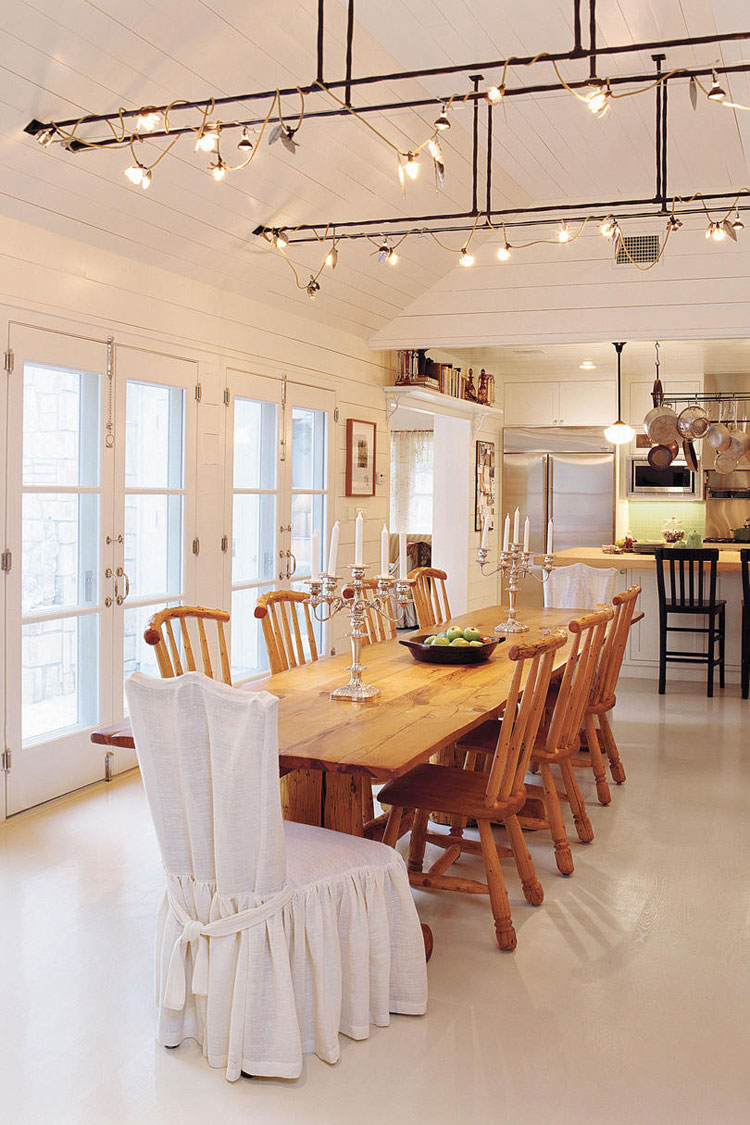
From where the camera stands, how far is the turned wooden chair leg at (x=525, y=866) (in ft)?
10.6

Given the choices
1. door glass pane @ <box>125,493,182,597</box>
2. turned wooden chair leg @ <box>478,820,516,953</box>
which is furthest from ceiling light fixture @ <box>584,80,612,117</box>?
door glass pane @ <box>125,493,182,597</box>

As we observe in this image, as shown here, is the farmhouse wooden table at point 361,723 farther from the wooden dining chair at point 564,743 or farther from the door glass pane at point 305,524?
the door glass pane at point 305,524

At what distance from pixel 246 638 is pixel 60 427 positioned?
1.94 m

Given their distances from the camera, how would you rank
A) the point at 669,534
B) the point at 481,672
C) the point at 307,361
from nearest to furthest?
the point at 481,672, the point at 307,361, the point at 669,534

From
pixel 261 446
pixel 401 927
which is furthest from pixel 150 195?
pixel 401 927

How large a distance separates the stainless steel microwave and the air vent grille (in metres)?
3.70

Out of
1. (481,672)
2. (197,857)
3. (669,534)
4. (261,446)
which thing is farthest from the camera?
(669,534)

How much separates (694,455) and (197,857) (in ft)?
26.9

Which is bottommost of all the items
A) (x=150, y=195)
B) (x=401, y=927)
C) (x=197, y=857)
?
(x=401, y=927)

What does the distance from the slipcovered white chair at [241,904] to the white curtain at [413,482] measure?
8.59m

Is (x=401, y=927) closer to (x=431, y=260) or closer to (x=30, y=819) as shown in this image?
(x=30, y=819)

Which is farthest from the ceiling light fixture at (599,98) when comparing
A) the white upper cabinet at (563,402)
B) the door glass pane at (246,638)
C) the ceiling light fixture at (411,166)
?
the white upper cabinet at (563,402)

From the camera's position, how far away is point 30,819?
414cm

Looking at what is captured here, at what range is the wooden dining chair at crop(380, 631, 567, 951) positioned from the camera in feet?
9.73
